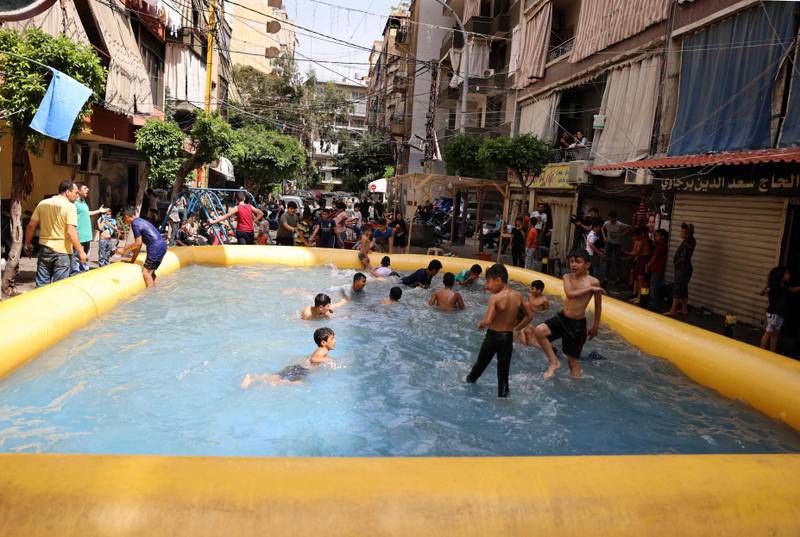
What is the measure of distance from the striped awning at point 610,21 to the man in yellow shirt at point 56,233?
1252 centimetres

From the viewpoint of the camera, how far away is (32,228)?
763cm

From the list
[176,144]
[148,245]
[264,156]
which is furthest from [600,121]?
[264,156]

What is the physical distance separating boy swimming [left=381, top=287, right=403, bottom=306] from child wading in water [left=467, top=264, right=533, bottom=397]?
145 inches

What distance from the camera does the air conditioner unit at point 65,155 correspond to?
15211 mm

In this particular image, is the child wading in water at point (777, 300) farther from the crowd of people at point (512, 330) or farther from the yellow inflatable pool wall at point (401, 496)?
the yellow inflatable pool wall at point (401, 496)

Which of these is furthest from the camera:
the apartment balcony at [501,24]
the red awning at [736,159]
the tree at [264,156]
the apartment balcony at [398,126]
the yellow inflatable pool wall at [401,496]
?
the apartment balcony at [398,126]

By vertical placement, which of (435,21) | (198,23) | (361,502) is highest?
(435,21)

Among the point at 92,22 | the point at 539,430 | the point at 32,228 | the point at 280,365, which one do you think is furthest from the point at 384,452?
the point at 92,22

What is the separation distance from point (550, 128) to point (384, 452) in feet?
56.0

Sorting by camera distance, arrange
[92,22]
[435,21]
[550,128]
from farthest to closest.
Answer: [435,21] < [550,128] < [92,22]

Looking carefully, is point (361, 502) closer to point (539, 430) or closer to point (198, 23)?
point (539, 430)

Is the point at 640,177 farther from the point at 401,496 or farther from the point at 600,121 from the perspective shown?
the point at 401,496

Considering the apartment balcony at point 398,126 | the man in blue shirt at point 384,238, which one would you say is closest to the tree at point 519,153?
the man in blue shirt at point 384,238

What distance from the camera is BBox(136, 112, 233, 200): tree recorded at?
15359 mm
